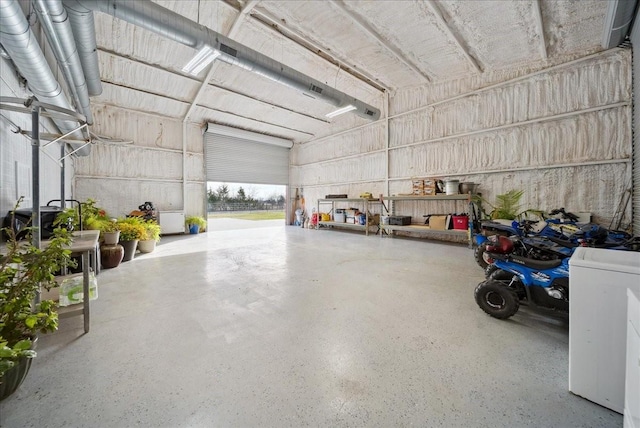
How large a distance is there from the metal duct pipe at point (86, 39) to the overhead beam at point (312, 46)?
2371 mm

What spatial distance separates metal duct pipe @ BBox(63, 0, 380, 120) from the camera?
2711mm

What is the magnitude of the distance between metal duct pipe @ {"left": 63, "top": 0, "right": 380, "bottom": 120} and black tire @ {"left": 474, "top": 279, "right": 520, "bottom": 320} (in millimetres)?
4506

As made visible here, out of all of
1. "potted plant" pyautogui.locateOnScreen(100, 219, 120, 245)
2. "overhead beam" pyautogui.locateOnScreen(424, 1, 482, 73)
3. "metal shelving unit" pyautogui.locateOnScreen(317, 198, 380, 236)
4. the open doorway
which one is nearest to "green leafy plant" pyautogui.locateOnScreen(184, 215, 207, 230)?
"metal shelving unit" pyautogui.locateOnScreen(317, 198, 380, 236)

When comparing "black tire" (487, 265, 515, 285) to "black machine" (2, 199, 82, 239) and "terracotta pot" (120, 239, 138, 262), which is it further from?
"terracotta pot" (120, 239, 138, 262)

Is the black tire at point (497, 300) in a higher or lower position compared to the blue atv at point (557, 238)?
lower

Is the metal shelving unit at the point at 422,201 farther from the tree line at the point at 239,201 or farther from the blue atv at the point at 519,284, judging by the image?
the tree line at the point at 239,201

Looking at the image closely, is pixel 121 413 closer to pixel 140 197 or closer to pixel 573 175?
pixel 573 175

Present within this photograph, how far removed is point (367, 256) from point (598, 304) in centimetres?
335

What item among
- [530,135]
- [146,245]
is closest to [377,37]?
[530,135]

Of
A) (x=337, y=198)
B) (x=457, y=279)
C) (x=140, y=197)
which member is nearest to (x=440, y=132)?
(x=337, y=198)

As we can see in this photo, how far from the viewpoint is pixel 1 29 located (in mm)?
1862

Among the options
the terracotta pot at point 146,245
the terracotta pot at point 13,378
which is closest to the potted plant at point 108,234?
the terracotta pot at point 146,245

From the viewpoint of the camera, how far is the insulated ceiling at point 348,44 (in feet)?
12.7

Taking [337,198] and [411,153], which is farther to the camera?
[337,198]
